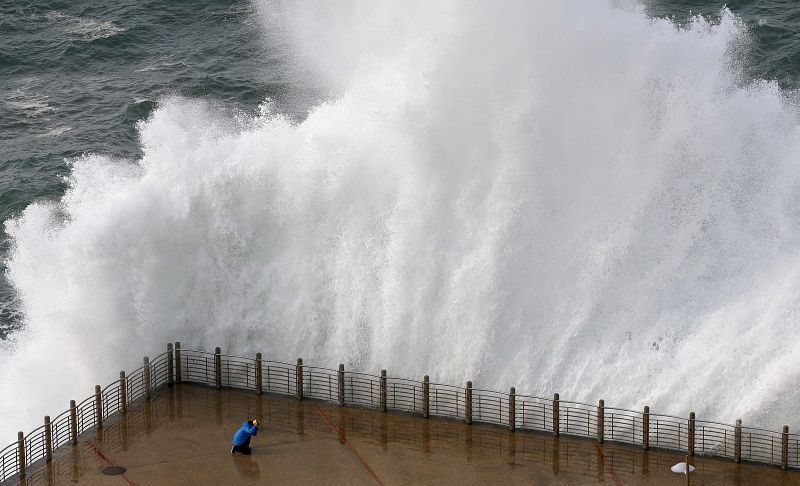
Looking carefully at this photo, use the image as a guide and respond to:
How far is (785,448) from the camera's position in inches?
1297

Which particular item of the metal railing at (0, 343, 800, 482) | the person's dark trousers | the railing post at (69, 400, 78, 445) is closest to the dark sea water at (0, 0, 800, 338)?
the metal railing at (0, 343, 800, 482)

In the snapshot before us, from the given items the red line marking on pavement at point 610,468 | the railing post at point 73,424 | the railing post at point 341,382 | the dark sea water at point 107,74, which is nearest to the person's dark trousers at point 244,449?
the railing post at point 341,382

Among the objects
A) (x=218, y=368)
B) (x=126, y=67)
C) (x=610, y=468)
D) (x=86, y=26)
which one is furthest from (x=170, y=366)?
(x=86, y=26)

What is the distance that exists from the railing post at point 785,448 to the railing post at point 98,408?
17.5 meters

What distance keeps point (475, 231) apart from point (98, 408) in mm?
11732

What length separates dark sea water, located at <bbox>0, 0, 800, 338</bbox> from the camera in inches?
2207

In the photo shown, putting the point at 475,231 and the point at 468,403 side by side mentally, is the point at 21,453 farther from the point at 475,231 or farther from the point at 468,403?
the point at 475,231

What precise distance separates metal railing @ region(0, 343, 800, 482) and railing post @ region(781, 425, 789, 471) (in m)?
0.02

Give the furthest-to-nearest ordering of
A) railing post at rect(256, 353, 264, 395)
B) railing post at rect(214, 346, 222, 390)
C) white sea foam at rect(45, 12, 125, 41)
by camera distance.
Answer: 1. white sea foam at rect(45, 12, 125, 41)
2. railing post at rect(214, 346, 222, 390)
3. railing post at rect(256, 353, 264, 395)

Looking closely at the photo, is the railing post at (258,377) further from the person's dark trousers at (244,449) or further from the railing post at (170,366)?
the person's dark trousers at (244,449)

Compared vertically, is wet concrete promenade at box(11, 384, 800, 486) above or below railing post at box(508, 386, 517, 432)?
below

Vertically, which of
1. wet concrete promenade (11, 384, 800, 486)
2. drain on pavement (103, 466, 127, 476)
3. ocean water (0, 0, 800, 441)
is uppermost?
ocean water (0, 0, 800, 441)

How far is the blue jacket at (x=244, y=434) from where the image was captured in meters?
33.7

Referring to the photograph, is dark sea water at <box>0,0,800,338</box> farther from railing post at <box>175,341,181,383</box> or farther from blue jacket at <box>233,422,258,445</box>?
blue jacket at <box>233,422,258,445</box>
